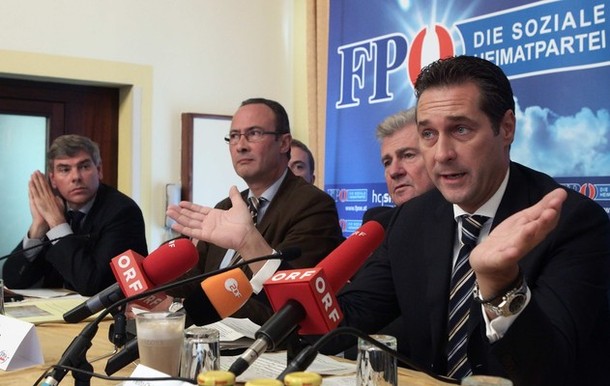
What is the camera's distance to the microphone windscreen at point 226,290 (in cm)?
126

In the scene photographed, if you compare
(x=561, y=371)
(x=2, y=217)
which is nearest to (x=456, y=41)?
(x=561, y=371)

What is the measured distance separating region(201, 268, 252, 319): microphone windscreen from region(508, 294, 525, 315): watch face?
0.47 m

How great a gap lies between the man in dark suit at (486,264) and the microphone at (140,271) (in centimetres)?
55

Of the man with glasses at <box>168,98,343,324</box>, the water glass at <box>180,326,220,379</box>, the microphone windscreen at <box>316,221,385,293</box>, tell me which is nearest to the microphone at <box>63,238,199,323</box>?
the water glass at <box>180,326,220,379</box>

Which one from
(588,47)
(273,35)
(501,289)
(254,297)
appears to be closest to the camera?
(501,289)

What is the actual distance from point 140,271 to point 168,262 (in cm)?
7

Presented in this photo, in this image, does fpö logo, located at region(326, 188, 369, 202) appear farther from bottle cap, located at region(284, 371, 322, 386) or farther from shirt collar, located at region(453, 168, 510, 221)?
bottle cap, located at region(284, 371, 322, 386)

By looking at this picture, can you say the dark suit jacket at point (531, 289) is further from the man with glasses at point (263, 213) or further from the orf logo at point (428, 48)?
the orf logo at point (428, 48)

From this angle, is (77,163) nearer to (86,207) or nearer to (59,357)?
(86,207)

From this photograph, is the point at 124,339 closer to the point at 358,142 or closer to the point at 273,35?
the point at 358,142

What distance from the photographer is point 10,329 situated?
1566 mm

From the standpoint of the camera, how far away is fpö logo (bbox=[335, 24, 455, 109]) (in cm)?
351

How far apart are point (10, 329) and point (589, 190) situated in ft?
6.84

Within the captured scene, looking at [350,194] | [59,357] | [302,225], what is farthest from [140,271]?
[350,194]
